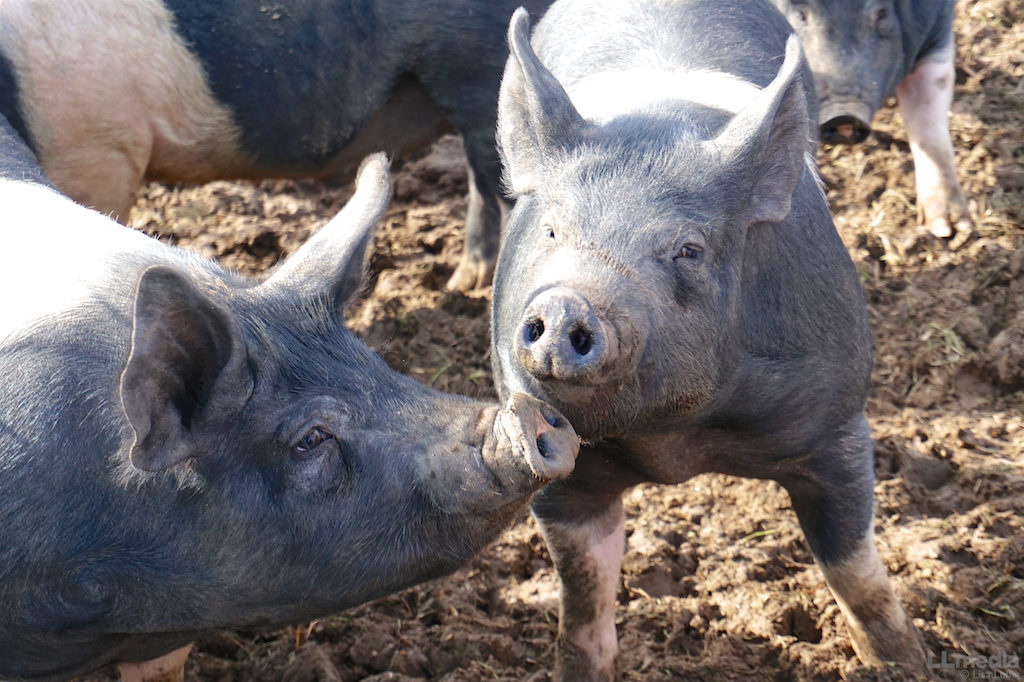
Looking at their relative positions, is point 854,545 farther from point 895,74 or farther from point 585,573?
point 895,74

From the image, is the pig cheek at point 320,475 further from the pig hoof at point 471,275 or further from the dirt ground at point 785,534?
the pig hoof at point 471,275

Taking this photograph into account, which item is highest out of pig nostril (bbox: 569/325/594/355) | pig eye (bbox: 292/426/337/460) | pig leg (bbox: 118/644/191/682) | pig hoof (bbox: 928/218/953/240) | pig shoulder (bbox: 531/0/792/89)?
pig nostril (bbox: 569/325/594/355)

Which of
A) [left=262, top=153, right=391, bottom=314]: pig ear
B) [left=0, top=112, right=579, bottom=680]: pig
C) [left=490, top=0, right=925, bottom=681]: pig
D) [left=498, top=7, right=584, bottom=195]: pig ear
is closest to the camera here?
[left=0, top=112, right=579, bottom=680]: pig

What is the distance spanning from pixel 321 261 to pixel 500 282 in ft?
2.05

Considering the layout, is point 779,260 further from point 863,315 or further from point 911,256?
point 911,256

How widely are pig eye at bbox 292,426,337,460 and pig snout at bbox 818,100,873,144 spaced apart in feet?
11.0

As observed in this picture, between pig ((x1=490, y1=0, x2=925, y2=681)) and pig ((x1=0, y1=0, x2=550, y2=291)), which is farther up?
pig ((x1=490, y1=0, x2=925, y2=681))

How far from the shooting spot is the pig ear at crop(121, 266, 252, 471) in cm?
257

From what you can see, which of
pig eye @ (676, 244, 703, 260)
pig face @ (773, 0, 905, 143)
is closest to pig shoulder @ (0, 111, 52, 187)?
pig eye @ (676, 244, 703, 260)

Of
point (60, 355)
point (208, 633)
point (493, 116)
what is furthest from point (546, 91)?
point (493, 116)

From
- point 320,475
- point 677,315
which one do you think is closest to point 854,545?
point 677,315

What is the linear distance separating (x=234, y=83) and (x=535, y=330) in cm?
302

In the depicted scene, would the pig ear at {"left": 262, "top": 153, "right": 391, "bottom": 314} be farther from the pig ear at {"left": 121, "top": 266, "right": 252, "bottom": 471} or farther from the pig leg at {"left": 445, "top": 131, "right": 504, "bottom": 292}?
the pig leg at {"left": 445, "top": 131, "right": 504, "bottom": 292}

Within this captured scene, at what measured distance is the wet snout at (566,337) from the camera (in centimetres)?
269
